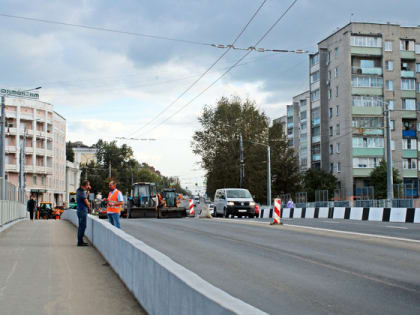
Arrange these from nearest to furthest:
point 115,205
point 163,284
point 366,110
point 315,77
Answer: point 163,284 → point 115,205 → point 366,110 → point 315,77

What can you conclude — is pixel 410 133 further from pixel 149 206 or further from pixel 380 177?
pixel 149 206

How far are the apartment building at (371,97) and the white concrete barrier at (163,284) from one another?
65.1m

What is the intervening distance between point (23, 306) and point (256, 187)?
60.2 metres

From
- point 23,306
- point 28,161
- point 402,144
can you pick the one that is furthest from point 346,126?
point 23,306

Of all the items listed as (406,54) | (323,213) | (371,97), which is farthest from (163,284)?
(406,54)

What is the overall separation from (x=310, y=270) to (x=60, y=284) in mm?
3895

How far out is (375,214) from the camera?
1173 inches

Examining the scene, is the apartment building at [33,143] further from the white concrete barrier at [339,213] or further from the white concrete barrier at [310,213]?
the white concrete barrier at [339,213]

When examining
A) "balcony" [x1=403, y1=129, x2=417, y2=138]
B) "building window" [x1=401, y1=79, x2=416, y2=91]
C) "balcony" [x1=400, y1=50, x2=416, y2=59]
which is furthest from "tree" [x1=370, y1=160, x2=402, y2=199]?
"balcony" [x1=400, y1=50, x2=416, y2=59]

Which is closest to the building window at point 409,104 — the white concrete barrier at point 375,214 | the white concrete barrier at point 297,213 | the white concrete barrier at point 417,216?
the white concrete barrier at point 297,213

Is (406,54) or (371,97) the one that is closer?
(371,97)

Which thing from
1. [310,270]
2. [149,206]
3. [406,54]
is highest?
[406,54]

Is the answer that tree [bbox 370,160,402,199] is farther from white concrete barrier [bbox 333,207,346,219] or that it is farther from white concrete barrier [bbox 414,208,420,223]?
white concrete barrier [bbox 414,208,420,223]

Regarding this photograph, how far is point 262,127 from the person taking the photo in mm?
69250
